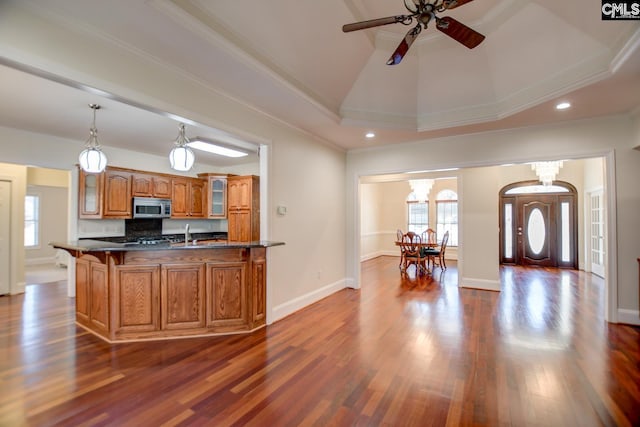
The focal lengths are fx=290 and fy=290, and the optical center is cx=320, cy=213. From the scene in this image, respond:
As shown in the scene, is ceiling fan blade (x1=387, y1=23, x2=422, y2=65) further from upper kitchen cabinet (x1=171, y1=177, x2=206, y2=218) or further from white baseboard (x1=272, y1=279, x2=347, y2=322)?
upper kitchen cabinet (x1=171, y1=177, x2=206, y2=218)

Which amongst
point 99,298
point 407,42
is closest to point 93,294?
point 99,298

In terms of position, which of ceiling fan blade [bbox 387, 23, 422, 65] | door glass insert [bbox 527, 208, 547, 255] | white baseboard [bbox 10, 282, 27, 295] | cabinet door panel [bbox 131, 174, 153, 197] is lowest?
white baseboard [bbox 10, 282, 27, 295]

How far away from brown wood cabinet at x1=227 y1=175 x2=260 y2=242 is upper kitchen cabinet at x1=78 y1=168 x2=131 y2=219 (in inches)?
82.1

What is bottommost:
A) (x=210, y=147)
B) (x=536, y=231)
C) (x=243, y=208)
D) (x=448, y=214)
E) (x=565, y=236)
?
(x=565, y=236)

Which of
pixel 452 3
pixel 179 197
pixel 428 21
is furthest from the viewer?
pixel 179 197

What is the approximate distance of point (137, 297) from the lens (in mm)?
3172

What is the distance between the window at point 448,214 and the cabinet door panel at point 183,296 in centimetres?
837

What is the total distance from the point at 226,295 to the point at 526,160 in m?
4.55

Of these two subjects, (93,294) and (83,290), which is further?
(83,290)

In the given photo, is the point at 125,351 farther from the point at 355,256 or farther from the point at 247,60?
the point at 355,256

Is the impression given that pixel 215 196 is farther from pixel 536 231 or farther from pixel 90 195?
pixel 536 231

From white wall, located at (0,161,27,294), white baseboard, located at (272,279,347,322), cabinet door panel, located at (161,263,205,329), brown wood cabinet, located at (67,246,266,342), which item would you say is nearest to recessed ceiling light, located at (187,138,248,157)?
brown wood cabinet, located at (67,246,266,342)

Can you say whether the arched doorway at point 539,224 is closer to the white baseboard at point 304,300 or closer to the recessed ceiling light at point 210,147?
the white baseboard at point 304,300

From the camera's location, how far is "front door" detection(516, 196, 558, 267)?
26.0 feet
